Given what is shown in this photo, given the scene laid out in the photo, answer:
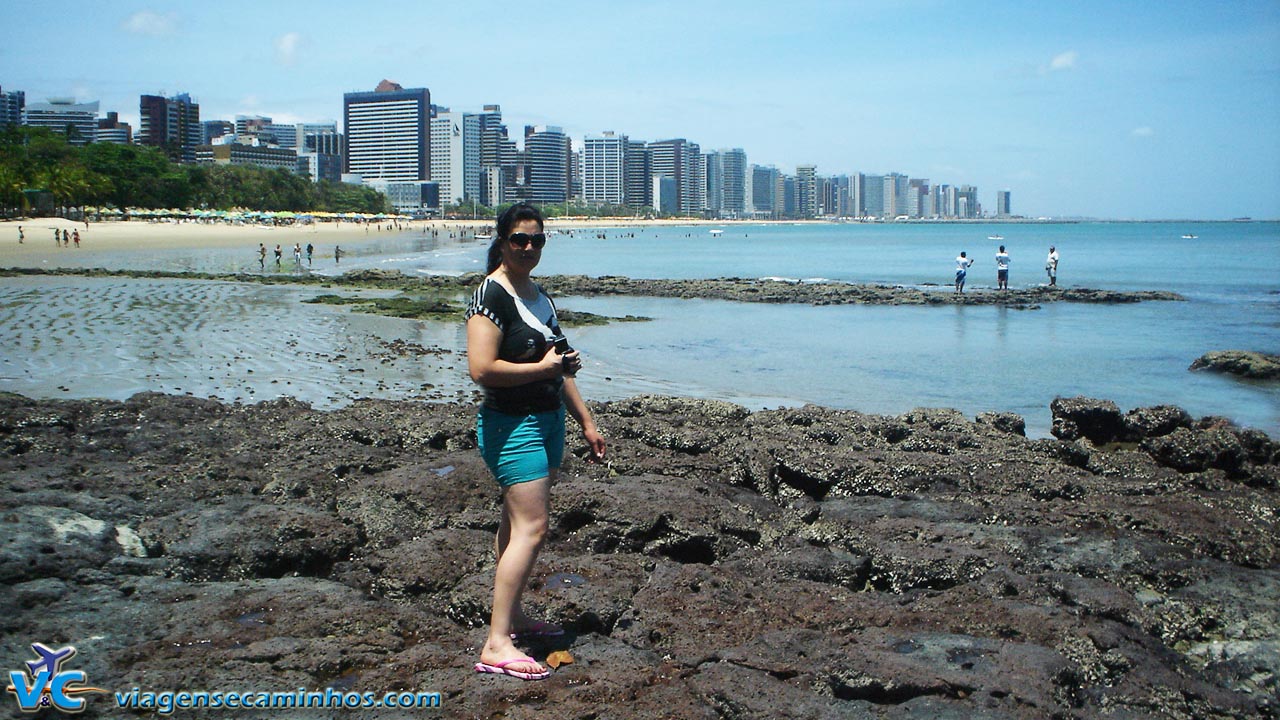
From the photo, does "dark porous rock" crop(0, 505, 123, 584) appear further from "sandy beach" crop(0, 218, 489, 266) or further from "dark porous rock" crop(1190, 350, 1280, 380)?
"sandy beach" crop(0, 218, 489, 266)

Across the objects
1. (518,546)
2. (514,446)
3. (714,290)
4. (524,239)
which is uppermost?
(524,239)

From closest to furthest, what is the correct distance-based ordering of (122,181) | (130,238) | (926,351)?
(926,351), (130,238), (122,181)

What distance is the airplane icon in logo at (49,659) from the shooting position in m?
3.60

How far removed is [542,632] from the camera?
420cm

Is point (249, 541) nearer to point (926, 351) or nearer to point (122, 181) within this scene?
point (926, 351)

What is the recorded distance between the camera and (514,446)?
3957 mm

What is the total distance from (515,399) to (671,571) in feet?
5.01

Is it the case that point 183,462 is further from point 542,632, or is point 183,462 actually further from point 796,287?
point 796,287

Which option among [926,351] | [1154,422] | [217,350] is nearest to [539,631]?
[1154,422]

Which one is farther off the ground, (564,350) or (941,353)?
(564,350)

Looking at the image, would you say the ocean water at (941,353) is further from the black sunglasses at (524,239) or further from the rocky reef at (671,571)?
the black sunglasses at (524,239)

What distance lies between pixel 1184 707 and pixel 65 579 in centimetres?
499

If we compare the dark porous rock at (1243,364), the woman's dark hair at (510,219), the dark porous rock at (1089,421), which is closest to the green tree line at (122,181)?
the dark porous rock at (1243,364)

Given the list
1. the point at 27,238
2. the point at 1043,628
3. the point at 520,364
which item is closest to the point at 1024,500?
the point at 1043,628
